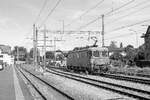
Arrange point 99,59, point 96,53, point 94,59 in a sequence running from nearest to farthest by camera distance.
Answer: point 94,59, point 99,59, point 96,53

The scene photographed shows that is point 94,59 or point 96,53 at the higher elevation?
point 96,53

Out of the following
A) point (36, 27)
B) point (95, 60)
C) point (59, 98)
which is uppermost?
point (36, 27)

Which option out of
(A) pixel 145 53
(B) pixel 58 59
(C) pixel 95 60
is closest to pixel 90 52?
(C) pixel 95 60

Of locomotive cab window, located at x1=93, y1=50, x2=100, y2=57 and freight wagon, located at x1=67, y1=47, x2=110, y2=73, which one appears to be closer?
freight wagon, located at x1=67, y1=47, x2=110, y2=73

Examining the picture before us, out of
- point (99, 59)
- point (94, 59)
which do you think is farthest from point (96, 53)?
point (94, 59)

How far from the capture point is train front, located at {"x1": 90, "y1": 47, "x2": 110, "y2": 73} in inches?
1253

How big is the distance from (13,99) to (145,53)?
54.8m

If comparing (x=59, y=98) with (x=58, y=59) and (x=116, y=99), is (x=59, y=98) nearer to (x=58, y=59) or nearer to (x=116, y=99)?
(x=116, y=99)

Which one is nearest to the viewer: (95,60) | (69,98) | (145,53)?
(69,98)

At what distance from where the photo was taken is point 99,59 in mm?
32469

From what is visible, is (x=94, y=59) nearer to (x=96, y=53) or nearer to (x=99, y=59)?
(x=99, y=59)

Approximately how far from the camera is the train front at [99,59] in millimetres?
31828

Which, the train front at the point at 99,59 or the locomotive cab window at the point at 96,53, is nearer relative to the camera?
the train front at the point at 99,59

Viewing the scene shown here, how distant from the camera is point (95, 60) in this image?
32.1m
